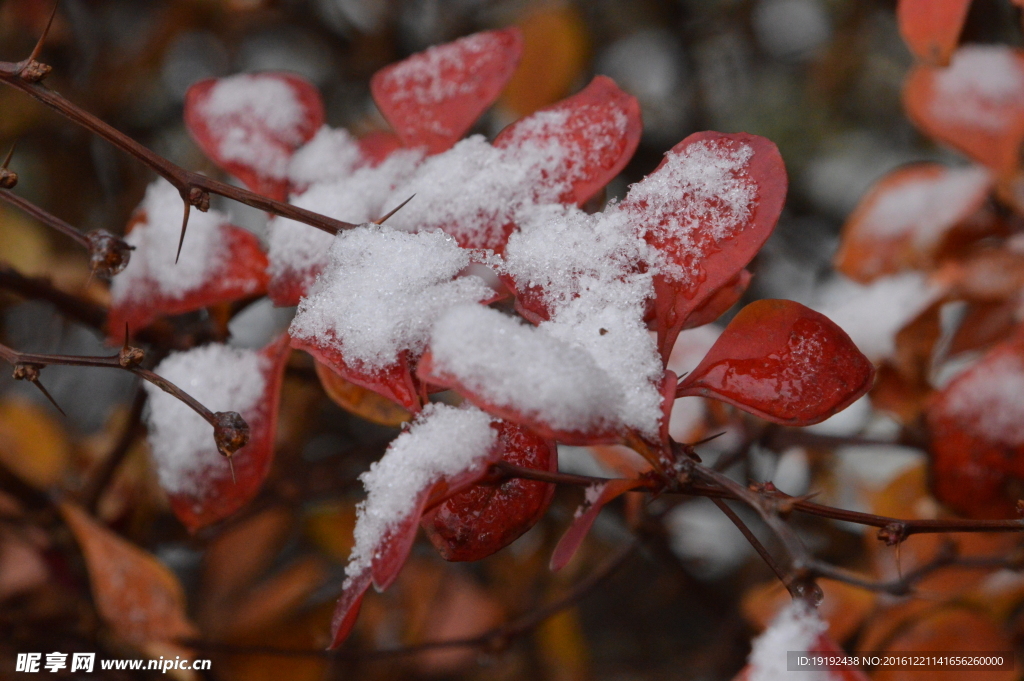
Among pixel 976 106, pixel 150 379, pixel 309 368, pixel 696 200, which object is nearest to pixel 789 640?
pixel 696 200

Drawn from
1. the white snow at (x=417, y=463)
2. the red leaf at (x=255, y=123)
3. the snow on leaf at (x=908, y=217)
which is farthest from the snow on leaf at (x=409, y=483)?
the snow on leaf at (x=908, y=217)

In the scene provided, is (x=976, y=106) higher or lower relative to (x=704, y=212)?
higher

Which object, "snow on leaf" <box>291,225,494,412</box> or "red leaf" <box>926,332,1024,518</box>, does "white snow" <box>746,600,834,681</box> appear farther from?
"red leaf" <box>926,332,1024,518</box>

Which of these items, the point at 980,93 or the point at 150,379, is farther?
the point at 980,93

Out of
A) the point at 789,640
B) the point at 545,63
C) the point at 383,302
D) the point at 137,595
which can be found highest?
the point at 545,63

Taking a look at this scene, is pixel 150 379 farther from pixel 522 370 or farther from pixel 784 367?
pixel 784 367

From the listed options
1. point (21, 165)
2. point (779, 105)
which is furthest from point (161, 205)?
point (779, 105)

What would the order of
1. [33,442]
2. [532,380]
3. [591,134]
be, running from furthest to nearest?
[33,442]
[591,134]
[532,380]

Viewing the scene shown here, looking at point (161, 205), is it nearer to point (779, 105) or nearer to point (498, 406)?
point (498, 406)
